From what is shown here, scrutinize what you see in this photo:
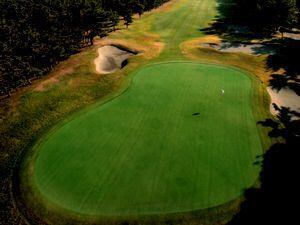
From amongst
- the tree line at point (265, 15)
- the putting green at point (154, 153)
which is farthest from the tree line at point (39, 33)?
the tree line at point (265, 15)

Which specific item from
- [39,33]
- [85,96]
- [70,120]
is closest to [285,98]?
[85,96]

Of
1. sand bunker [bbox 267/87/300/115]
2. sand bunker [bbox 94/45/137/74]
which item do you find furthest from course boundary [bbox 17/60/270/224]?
sand bunker [bbox 94/45/137/74]

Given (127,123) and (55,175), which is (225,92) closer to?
(127,123)

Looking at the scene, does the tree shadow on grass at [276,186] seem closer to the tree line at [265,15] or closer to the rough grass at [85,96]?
the rough grass at [85,96]

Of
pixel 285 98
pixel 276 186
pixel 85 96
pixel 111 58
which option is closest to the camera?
pixel 276 186

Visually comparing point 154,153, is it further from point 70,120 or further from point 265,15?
point 265,15

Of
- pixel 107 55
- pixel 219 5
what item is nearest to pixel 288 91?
pixel 107 55

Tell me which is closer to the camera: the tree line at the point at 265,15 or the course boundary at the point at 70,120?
the course boundary at the point at 70,120
